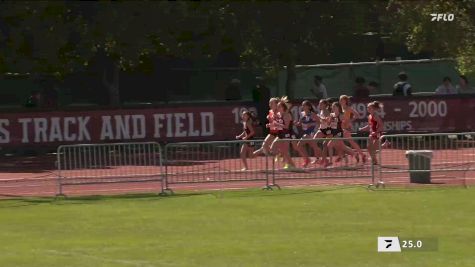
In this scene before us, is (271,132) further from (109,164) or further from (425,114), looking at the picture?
(425,114)

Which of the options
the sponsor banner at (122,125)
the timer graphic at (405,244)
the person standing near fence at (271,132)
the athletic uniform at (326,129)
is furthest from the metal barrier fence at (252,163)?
the timer graphic at (405,244)

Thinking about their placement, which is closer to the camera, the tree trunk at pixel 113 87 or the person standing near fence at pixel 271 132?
the person standing near fence at pixel 271 132

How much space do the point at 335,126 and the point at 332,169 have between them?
3.01m

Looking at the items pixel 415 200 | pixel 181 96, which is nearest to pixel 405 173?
pixel 415 200

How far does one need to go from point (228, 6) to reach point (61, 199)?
7802mm

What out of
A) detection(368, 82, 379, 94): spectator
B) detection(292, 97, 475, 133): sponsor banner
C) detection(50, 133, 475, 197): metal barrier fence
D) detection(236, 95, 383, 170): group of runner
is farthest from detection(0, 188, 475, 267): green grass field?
detection(368, 82, 379, 94): spectator

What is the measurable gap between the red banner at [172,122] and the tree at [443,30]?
1578mm

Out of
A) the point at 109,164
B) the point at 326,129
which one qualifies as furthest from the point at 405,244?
the point at 326,129

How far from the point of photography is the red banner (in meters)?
30.5

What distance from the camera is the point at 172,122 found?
3142 cm

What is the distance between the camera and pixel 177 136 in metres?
31.4

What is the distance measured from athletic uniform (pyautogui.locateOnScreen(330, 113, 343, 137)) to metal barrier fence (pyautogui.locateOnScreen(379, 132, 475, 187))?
6.27 ft

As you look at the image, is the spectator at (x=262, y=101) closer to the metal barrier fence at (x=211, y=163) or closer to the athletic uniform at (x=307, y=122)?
the athletic uniform at (x=307, y=122)

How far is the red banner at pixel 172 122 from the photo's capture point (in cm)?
3047
